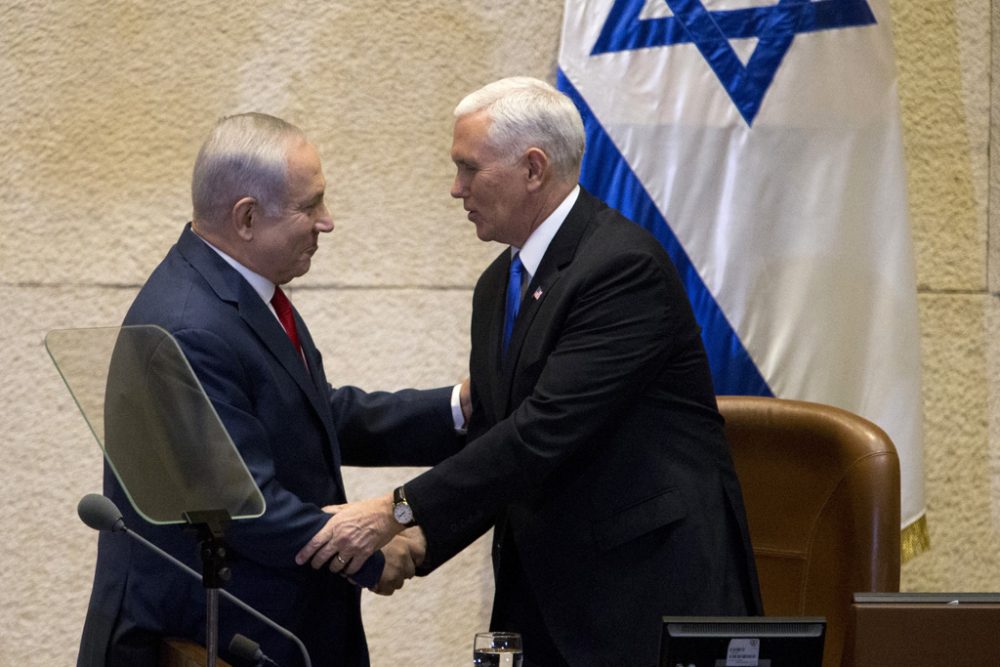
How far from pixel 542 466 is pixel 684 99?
1.38m

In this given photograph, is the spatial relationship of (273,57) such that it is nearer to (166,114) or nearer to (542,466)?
(166,114)

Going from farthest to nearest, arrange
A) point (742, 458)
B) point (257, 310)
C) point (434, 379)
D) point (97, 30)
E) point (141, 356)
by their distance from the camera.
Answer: point (434, 379)
point (97, 30)
point (742, 458)
point (257, 310)
point (141, 356)

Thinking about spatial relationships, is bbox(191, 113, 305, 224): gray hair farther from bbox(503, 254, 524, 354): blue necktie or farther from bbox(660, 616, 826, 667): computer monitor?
bbox(660, 616, 826, 667): computer monitor

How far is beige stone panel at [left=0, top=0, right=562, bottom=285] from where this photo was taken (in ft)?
11.1

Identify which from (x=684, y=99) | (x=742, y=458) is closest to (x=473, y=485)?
(x=742, y=458)

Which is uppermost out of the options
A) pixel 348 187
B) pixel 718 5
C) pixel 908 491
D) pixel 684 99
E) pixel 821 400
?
pixel 718 5

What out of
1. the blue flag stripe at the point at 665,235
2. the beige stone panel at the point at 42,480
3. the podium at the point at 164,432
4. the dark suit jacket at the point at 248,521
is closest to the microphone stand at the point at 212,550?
the podium at the point at 164,432

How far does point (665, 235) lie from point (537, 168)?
35.7 inches

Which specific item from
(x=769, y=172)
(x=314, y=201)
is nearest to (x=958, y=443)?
(x=769, y=172)

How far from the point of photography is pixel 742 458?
299 centimetres

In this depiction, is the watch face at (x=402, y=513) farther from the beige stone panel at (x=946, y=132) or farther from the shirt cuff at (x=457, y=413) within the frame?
the beige stone panel at (x=946, y=132)

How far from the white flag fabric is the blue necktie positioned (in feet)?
2.55

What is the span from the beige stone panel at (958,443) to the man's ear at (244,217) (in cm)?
235

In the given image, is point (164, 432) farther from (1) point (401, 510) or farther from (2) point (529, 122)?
(2) point (529, 122)
